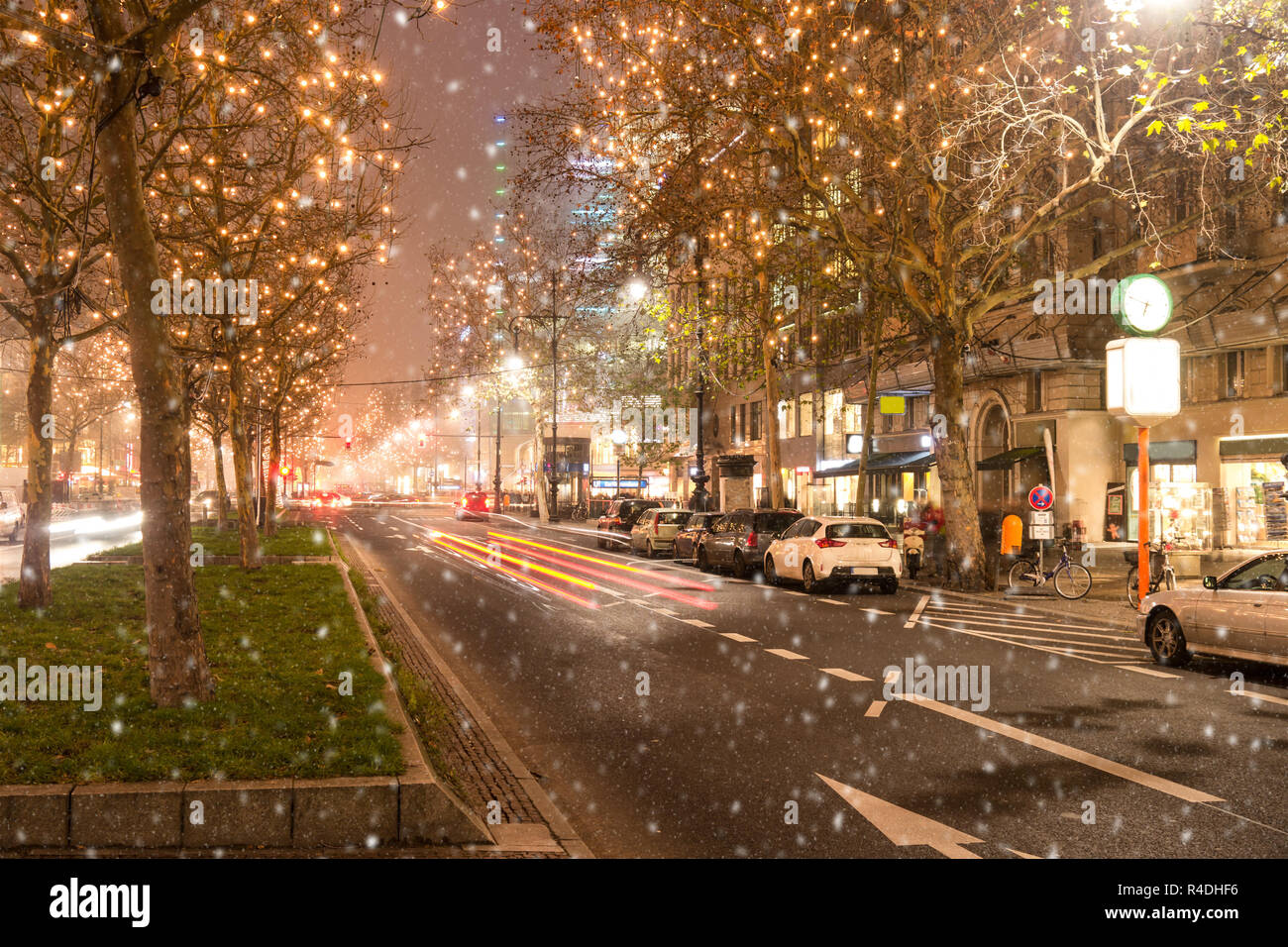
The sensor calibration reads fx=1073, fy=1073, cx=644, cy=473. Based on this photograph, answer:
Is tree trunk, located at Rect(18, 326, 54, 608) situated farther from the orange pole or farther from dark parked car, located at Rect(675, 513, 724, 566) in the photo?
dark parked car, located at Rect(675, 513, 724, 566)

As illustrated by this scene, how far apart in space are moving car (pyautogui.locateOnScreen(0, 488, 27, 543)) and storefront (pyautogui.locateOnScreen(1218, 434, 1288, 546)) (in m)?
35.5

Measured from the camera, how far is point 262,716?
7.46 m

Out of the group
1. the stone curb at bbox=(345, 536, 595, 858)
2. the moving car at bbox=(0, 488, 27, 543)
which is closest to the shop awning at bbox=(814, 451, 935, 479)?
the stone curb at bbox=(345, 536, 595, 858)

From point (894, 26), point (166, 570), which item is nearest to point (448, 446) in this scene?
point (894, 26)

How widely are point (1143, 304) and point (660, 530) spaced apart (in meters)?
20.1

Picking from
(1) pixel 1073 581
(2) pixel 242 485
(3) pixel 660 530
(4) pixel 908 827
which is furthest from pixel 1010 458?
(4) pixel 908 827

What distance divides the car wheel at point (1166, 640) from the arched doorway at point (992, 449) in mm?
21748

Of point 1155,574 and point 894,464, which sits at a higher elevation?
point 894,464

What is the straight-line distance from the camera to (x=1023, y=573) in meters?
22.8

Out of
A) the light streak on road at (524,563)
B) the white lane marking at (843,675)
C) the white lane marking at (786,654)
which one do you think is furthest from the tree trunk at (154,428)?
the light streak on road at (524,563)

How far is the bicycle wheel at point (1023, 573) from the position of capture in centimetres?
2248

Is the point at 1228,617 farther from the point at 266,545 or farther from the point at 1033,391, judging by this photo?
the point at 266,545

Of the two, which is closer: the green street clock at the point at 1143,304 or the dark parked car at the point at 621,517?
the green street clock at the point at 1143,304

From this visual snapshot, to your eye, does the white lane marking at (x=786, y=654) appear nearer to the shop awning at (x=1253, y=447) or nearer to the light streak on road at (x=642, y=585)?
the light streak on road at (x=642, y=585)
